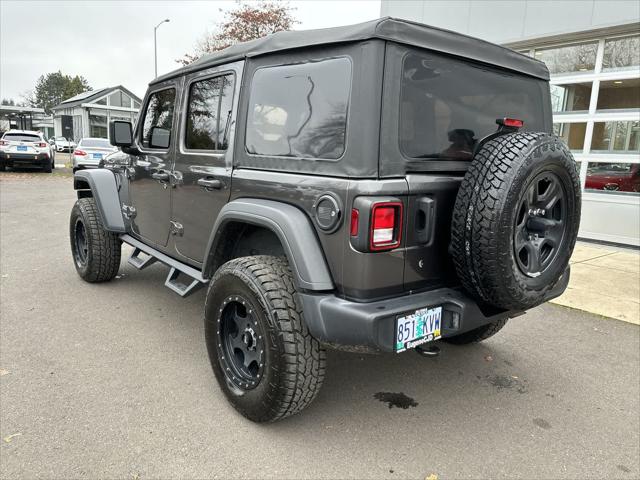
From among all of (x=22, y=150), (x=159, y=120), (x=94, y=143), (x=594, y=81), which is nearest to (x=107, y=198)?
(x=159, y=120)

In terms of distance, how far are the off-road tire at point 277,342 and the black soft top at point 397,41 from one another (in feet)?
Answer: 3.83

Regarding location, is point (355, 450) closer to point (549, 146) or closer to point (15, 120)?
point (549, 146)

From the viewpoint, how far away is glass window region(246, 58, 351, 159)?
234 centimetres

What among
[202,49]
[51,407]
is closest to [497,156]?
[51,407]

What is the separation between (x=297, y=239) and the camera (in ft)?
7.64

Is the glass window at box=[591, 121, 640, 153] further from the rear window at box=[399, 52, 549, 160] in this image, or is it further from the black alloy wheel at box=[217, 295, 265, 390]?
the black alloy wheel at box=[217, 295, 265, 390]

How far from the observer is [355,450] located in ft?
8.18

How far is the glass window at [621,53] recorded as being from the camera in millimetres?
→ 7338

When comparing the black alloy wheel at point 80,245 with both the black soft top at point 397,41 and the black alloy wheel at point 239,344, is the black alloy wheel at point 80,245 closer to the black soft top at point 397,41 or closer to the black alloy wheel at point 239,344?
the black soft top at point 397,41

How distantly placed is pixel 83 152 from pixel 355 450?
17.3 metres

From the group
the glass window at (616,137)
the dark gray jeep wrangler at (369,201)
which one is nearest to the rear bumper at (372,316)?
the dark gray jeep wrangler at (369,201)

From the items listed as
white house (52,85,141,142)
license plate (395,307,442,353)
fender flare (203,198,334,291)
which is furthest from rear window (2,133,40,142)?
license plate (395,307,442,353)

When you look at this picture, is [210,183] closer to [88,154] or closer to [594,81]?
[594,81]

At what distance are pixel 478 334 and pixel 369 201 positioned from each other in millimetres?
1958
